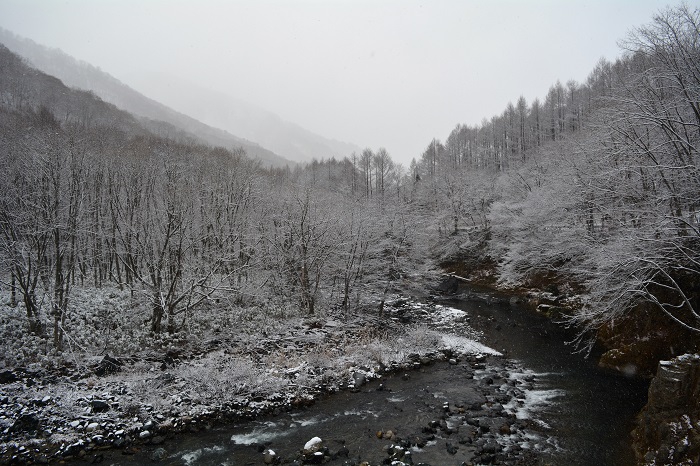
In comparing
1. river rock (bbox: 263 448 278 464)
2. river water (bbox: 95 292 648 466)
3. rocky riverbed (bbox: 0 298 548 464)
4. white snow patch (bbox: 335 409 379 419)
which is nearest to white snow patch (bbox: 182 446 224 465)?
river water (bbox: 95 292 648 466)

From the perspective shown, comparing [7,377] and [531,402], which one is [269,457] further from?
[7,377]

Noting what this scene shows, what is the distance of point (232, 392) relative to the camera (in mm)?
12734

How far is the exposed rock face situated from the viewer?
26.8ft

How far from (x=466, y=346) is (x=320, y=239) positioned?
11.9 m

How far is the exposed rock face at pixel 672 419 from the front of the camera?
26.8 ft

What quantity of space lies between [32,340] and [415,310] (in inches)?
861

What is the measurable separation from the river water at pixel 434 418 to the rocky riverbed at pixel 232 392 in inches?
11.3

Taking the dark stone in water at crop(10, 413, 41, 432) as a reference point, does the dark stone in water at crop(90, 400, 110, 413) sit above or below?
above

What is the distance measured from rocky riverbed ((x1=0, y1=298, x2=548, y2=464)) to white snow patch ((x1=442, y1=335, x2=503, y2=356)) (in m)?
0.10

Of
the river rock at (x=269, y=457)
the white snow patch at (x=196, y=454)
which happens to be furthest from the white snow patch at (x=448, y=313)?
the white snow patch at (x=196, y=454)

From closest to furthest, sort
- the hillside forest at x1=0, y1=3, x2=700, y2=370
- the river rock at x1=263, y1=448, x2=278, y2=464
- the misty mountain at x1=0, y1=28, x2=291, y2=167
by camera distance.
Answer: the river rock at x1=263, y1=448, x2=278, y2=464, the hillside forest at x1=0, y1=3, x2=700, y2=370, the misty mountain at x1=0, y1=28, x2=291, y2=167

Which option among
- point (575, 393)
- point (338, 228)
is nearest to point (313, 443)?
point (575, 393)

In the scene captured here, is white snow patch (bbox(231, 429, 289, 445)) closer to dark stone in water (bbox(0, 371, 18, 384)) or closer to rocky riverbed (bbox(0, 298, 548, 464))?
rocky riverbed (bbox(0, 298, 548, 464))

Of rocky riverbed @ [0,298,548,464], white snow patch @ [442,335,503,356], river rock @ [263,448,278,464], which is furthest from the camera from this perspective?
white snow patch @ [442,335,503,356]
